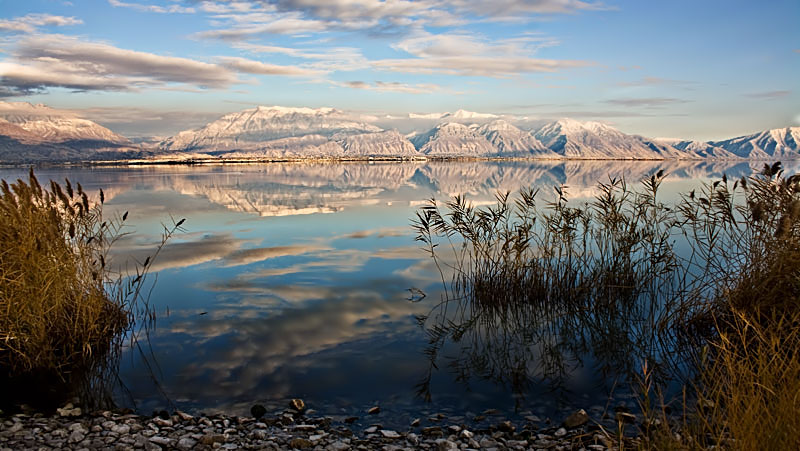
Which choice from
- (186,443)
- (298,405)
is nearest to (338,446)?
(298,405)

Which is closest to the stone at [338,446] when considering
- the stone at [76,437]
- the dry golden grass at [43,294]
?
the stone at [76,437]

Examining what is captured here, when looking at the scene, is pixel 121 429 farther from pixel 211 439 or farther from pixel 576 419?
pixel 576 419

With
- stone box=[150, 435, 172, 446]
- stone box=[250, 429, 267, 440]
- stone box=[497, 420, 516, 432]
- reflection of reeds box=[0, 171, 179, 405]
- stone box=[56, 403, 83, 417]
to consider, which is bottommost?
stone box=[56, 403, 83, 417]

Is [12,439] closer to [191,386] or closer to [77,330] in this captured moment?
[191,386]

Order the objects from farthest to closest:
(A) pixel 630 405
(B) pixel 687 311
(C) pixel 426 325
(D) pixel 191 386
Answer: (C) pixel 426 325
(B) pixel 687 311
(D) pixel 191 386
(A) pixel 630 405

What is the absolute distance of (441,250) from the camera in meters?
19.1

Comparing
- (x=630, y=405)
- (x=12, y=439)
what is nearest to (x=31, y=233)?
(x=12, y=439)

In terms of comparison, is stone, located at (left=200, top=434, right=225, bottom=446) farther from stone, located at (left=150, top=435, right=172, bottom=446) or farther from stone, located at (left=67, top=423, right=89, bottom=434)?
stone, located at (left=67, top=423, right=89, bottom=434)

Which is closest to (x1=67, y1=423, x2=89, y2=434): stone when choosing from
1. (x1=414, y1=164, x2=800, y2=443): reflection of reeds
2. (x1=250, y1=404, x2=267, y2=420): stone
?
(x1=250, y1=404, x2=267, y2=420): stone

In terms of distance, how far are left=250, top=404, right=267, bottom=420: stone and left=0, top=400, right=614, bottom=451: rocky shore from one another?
14 millimetres

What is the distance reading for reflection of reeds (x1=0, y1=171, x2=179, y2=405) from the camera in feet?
27.7

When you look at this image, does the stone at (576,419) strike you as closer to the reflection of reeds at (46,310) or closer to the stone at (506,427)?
the stone at (506,427)

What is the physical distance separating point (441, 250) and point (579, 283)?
6.46 metres

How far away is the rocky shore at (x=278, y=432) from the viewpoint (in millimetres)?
6508
